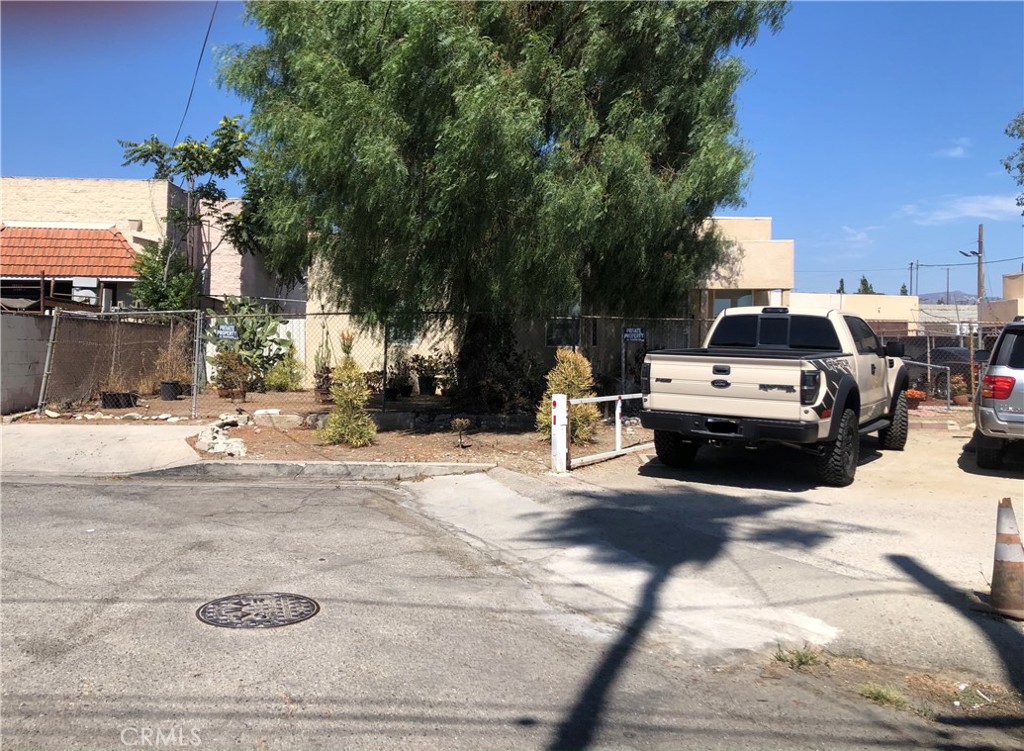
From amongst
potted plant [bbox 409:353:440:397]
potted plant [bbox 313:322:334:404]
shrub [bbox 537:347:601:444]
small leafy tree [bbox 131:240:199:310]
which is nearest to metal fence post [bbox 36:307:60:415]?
potted plant [bbox 313:322:334:404]

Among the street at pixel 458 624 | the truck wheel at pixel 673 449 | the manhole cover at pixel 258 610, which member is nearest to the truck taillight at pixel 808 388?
the street at pixel 458 624

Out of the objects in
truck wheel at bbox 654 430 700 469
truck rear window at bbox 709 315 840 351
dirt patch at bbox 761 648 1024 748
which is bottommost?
dirt patch at bbox 761 648 1024 748

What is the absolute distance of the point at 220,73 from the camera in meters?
13.9

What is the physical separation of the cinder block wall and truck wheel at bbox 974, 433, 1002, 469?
1587 centimetres

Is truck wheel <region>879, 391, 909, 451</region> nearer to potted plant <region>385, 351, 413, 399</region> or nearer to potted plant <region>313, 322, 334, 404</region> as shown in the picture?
potted plant <region>385, 351, 413, 399</region>

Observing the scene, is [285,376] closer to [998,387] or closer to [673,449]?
[673,449]

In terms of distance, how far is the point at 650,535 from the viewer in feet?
24.3

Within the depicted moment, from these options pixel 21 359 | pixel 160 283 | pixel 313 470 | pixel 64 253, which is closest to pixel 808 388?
pixel 313 470

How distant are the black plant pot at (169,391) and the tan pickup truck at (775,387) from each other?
12317 mm

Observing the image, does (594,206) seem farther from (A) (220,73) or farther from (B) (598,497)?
(A) (220,73)

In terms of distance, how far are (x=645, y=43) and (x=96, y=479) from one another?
10743mm

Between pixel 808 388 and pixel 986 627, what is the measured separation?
3.63 m

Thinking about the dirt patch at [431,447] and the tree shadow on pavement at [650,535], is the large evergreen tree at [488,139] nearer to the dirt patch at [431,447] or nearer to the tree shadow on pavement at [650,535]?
the dirt patch at [431,447]

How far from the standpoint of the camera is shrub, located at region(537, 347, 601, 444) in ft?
39.7
